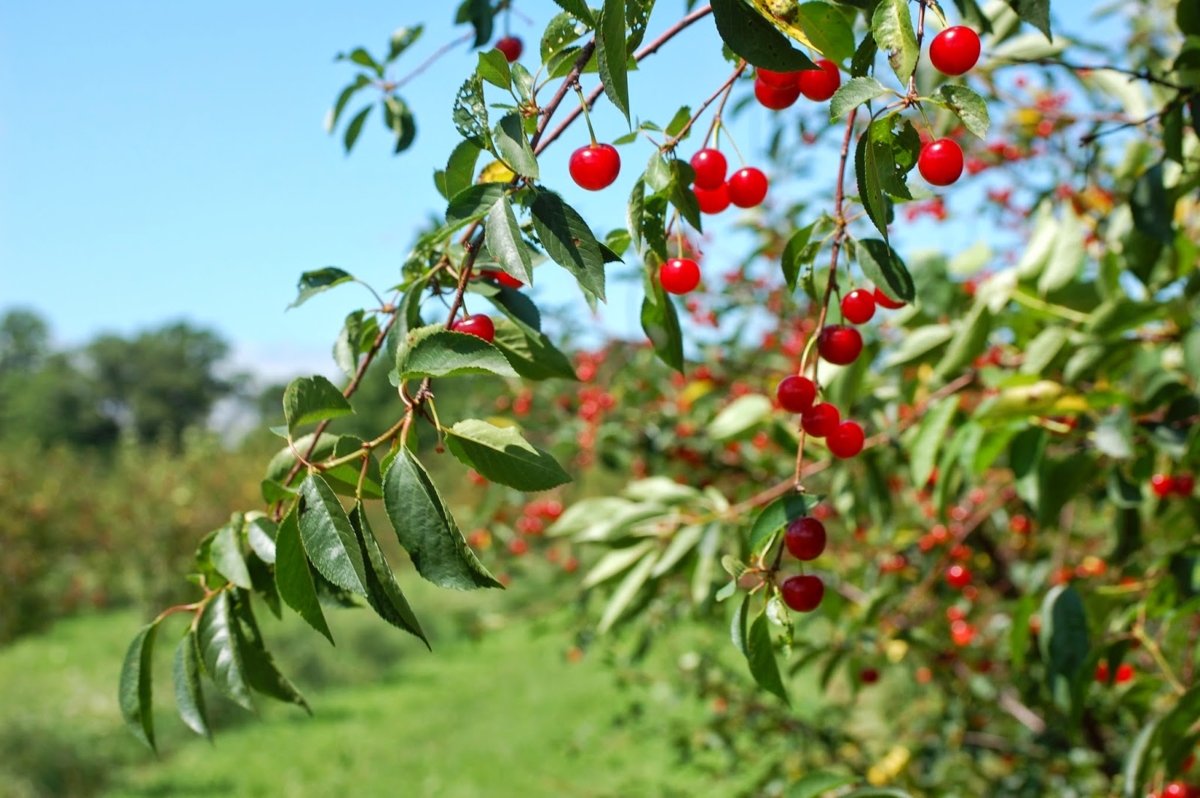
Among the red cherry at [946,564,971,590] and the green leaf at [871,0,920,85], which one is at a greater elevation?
the green leaf at [871,0,920,85]

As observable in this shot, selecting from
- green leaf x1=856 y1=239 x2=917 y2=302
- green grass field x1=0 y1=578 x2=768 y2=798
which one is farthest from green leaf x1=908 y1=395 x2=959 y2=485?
green grass field x1=0 y1=578 x2=768 y2=798

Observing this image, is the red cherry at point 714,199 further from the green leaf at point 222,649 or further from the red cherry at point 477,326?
the green leaf at point 222,649

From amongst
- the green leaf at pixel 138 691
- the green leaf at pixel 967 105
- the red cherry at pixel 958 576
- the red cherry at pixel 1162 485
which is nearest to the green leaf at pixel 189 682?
the green leaf at pixel 138 691

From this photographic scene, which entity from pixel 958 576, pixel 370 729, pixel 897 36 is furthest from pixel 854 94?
pixel 370 729

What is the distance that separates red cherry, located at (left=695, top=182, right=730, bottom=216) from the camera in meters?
0.73

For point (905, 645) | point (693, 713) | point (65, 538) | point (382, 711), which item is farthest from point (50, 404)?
point (905, 645)

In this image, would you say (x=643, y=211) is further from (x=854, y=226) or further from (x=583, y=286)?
(x=854, y=226)

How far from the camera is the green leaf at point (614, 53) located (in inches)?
18.4

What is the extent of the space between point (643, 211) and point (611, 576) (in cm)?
79

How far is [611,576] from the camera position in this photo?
51.7 inches

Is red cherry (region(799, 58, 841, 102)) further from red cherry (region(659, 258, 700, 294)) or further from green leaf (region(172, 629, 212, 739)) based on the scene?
green leaf (region(172, 629, 212, 739))

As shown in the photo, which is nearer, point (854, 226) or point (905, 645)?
point (854, 226)

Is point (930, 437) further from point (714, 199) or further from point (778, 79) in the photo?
point (778, 79)

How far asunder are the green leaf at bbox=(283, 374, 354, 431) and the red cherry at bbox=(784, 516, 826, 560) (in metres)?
0.31
